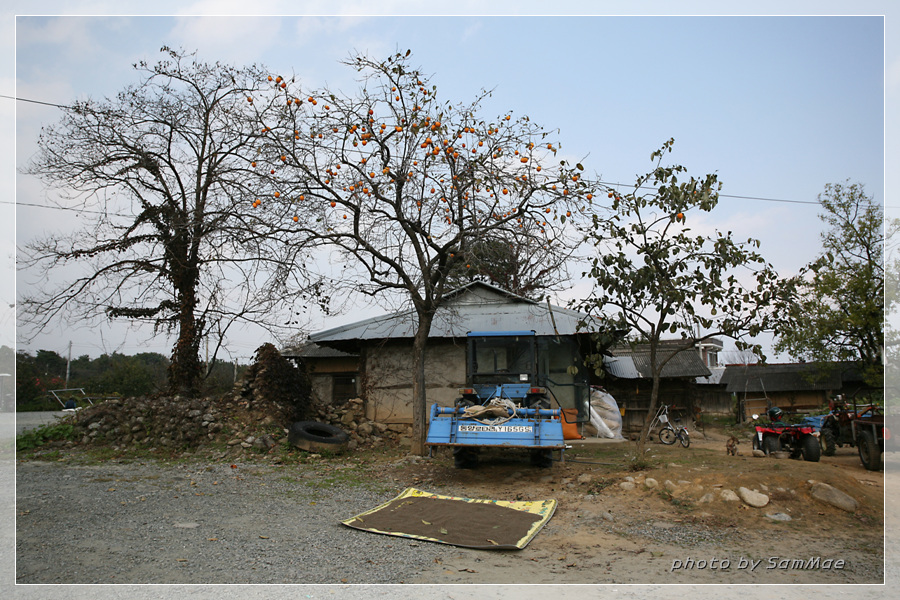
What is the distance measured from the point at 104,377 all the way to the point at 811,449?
25.1 metres

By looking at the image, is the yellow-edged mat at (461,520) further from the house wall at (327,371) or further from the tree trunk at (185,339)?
the house wall at (327,371)

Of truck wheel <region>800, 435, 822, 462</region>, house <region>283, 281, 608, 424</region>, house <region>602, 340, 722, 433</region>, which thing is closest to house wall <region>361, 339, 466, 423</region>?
house <region>283, 281, 608, 424</region>

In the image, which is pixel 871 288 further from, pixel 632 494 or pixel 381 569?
pixel 381 569

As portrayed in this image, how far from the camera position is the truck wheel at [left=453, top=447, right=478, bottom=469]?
31.9 ft

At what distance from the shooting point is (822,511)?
6594 mm

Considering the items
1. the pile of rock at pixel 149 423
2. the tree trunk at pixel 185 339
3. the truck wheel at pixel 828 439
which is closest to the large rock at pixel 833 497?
the truck wheel at pixel 828 439

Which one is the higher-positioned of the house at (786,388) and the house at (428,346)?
the house at (428,346)

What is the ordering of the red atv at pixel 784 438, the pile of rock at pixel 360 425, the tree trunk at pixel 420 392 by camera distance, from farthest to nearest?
the pile of rock at pixel 360 425 → the red atv at pixel 784 438 → the tree trunk at pixel 420 392

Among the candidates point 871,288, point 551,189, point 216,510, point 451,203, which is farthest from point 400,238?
point 871,288

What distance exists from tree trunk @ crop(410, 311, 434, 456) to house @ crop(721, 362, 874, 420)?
67.1ft

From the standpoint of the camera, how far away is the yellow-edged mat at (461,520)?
580 centimetres

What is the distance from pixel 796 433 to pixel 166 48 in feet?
55.4

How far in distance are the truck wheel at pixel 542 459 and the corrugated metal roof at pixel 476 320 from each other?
4694mm

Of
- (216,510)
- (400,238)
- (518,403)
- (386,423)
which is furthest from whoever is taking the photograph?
(386,423)
